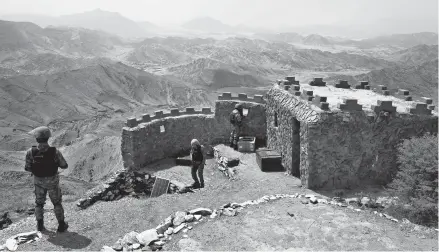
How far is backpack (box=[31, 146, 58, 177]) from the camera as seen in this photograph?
839cm

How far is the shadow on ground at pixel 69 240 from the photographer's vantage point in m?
8.60

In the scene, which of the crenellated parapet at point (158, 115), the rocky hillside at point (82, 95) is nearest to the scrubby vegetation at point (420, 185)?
the crenellated parapet at point (158, 115)

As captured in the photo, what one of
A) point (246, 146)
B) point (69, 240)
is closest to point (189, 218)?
point (69, 240)

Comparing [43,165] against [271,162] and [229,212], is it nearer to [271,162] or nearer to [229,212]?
[229,212]

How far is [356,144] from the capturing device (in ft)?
39.7

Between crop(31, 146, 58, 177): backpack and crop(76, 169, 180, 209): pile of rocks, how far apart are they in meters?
6.88

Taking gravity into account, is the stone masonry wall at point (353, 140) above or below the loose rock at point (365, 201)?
above

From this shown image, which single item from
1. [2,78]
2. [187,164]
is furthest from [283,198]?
[2,78]

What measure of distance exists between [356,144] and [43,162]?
29.6 feet

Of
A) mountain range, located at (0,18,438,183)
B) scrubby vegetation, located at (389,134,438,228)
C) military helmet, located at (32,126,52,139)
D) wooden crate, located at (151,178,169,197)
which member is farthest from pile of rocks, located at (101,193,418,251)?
mountain range, located at (0,18,438,183)

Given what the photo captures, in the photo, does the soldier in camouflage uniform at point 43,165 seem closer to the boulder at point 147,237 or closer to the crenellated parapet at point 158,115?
the boulder at point 147,237

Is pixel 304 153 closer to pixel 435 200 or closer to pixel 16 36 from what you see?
pixel 435 200

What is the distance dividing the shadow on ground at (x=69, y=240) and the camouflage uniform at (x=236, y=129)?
953cm

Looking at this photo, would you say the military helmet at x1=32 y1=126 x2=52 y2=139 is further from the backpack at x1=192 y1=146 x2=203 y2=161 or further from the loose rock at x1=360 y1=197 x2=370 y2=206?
the loose rock at x1=360 y1=197 x2=370 y2=206
